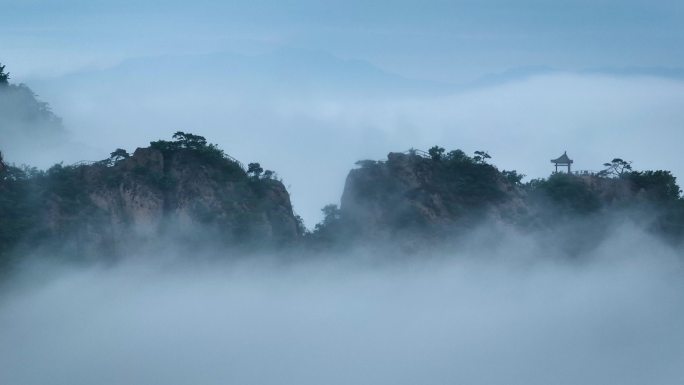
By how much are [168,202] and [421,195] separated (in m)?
7.17

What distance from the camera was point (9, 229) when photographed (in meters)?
29.7

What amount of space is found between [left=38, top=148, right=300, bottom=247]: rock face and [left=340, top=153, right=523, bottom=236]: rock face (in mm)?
2173

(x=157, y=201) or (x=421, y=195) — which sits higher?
(x=421, y=195)

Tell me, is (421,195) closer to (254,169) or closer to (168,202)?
(254,169)

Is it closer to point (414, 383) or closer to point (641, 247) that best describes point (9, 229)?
point (414, 383)

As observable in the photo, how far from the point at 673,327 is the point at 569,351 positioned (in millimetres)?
3552

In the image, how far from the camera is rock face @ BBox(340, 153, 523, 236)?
33531 millimetres

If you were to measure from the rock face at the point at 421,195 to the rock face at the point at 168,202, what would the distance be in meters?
2.17

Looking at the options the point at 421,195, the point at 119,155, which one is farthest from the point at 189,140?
the point at 421,195

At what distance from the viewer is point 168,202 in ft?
104

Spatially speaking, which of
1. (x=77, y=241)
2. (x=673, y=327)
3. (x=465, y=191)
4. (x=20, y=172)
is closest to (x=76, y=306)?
(x=77, y=241)

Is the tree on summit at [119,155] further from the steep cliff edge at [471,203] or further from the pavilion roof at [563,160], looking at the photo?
the pavilion roof at [563,160]

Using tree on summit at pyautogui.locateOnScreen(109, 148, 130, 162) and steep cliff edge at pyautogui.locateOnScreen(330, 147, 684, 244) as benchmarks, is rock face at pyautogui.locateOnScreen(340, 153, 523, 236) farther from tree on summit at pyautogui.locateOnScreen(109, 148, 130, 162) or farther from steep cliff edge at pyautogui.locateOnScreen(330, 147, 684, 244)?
tree on summit at pyautogui.locateOnScreen(109, 148, 130, 162)

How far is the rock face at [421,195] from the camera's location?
33531 millimetres
